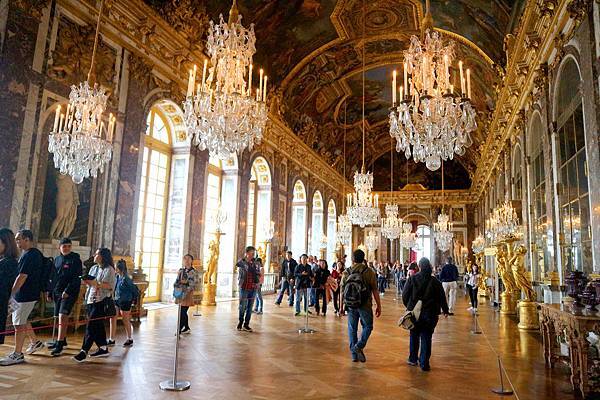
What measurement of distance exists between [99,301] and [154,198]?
5.72 m

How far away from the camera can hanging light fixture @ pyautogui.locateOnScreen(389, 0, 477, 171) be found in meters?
5.35

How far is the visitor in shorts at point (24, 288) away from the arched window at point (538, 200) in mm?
8593

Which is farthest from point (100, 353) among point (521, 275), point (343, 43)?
point (343, 43)

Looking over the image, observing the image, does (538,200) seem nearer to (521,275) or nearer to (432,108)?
(521,275)

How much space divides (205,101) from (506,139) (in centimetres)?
1139

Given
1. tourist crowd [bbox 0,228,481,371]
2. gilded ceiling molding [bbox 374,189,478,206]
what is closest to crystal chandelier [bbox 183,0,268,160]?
tourist crowd [bbox 0,228,481,371]

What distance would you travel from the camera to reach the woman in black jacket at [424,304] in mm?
4922

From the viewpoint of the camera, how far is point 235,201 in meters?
13.5

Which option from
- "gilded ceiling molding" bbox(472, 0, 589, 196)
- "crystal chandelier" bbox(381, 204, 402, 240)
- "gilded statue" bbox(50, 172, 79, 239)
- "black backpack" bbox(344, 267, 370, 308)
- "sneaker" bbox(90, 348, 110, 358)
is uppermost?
→ "gilded ceiling molding" bbox(472, 0, 589, 196)

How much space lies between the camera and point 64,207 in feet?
23.5

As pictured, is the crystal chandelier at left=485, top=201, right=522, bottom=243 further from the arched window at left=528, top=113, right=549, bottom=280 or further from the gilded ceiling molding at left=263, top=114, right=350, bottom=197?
the gilded ceiling molding at left=263, top=114, right=350, bottom=197

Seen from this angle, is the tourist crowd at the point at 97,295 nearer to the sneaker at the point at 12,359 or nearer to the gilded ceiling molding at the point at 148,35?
the sneaker at the point at 12,359

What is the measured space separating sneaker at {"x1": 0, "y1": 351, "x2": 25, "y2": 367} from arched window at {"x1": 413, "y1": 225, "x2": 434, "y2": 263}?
2720cm

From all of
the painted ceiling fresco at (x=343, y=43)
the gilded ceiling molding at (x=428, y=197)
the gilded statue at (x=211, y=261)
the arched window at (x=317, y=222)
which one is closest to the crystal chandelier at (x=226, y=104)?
the painted ceiling fresco at (x=343, y=43)
